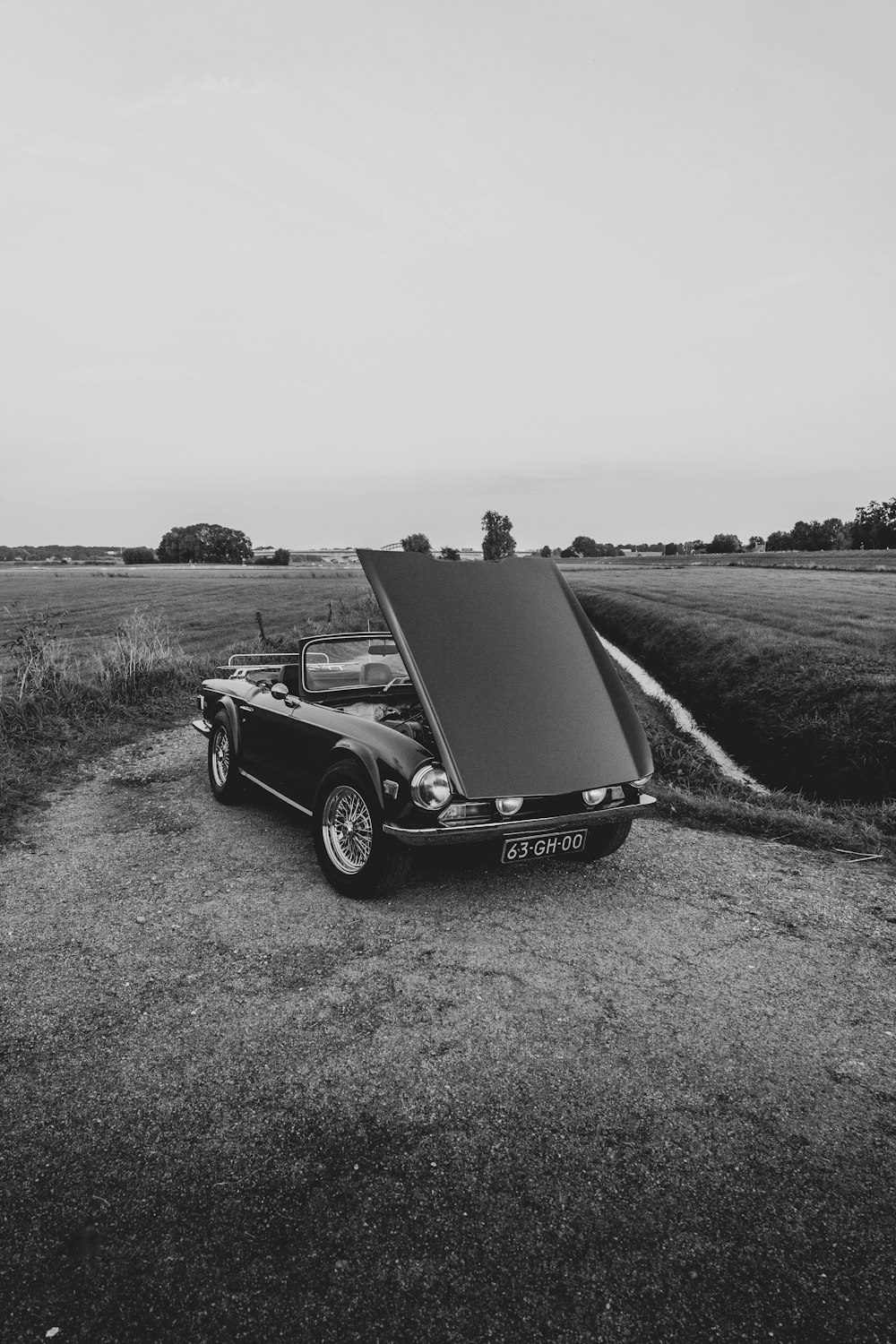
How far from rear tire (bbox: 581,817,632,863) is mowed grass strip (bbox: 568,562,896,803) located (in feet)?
13.3

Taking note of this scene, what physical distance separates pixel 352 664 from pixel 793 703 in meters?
9.32

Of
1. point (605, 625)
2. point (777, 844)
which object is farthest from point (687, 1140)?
point (605, 625)

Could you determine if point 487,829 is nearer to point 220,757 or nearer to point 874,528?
point 220,757

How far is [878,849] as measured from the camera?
5.54 metres

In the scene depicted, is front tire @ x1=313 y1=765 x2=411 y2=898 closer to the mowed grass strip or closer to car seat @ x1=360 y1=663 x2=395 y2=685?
car seat @ x1=360 y1=663 x2=395 y2=685

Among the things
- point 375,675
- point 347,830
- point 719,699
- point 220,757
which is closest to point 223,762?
point 220,757

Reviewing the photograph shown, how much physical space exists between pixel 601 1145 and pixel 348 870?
2391 millimetres

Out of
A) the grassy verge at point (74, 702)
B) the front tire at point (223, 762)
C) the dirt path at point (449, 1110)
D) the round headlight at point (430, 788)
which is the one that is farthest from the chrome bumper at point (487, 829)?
the grassy verge at point (74, 702)

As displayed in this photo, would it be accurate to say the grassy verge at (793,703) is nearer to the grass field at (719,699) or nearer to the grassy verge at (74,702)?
the grass field at (719,699)

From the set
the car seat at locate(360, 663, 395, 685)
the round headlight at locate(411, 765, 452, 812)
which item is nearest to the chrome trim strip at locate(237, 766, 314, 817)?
the car seat at locate(360, 663, 395, 685)

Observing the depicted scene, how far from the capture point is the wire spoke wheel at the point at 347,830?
4.51 m

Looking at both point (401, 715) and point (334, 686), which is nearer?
point (401, 715)

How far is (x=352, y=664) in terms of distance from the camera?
19.1ft

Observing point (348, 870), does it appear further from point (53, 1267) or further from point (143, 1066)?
point (53, 1267)
